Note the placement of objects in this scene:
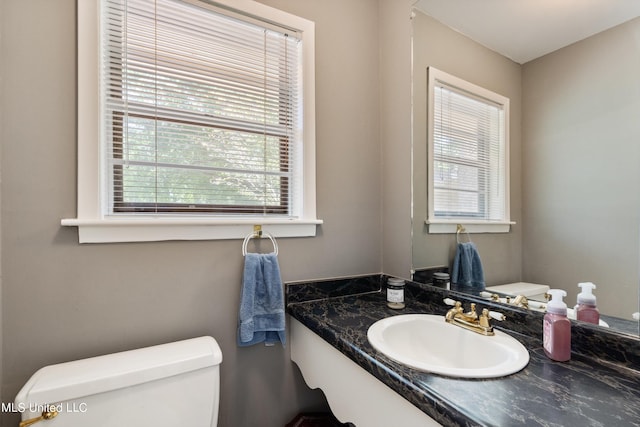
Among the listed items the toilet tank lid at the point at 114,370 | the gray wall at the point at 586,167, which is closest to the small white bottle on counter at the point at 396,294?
the gray wall at the point at 586,167

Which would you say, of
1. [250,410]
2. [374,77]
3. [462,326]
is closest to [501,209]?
[462,326]

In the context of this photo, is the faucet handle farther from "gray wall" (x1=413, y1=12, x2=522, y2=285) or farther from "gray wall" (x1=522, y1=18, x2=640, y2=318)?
"gray wall" (x1=522, y1=18, x2=640, y2=318)

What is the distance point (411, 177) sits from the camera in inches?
54.6

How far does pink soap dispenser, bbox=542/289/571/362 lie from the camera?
0.78m

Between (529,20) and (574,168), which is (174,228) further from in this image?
(529,20)

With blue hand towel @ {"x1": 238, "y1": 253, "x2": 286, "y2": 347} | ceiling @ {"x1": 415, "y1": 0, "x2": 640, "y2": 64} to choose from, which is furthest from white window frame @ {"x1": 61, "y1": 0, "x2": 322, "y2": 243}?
ceiling @ {"x1": 415, "y1": 0, "x2": 640, "y2": 64}

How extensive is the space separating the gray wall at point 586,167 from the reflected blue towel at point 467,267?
0.17 meters

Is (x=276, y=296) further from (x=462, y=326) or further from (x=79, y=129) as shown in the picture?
(x=79, y=129)

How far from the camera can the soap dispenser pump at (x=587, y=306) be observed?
82 cm

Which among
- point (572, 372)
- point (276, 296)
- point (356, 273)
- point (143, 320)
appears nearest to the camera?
point (572, 372)

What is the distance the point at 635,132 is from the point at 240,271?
Result: 1.34m

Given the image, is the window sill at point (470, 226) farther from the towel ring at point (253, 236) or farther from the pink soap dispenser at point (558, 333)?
the towel ring at point (253, 236)

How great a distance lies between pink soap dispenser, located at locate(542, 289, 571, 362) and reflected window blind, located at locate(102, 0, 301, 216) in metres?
1.02

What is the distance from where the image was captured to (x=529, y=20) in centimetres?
99
